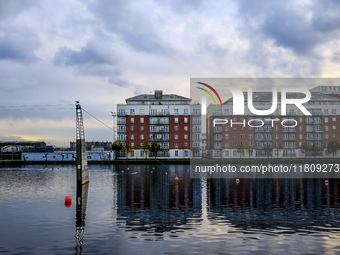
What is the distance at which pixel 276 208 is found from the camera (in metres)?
39.3

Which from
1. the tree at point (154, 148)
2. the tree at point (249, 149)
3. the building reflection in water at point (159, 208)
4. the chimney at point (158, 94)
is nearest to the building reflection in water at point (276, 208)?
the building reflection in water at point (159, 208)

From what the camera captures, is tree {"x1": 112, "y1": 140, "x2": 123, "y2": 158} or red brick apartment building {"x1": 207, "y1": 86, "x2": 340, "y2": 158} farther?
red brick apartment building {"x1": 207, "y1": 86, "x2": 340, "y2": 158}

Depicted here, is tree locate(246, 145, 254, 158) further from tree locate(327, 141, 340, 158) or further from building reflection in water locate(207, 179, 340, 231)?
building reflection in water locate(207, 179, 340, 231)

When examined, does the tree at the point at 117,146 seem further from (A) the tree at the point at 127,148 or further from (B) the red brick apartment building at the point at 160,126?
(B) the red brick apartment building at the point at 160,126

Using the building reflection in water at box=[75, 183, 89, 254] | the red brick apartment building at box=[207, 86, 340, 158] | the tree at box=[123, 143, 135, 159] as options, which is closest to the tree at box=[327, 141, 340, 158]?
the red brick apartment building at box=[207, 86, 340, 158]

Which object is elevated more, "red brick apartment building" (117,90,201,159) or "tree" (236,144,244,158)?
"red brick apartment building" (117,90,201,159)

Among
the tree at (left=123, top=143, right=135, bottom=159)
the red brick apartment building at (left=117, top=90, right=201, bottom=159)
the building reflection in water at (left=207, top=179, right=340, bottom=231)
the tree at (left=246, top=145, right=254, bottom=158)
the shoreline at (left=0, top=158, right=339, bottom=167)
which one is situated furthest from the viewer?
the red brick apartment building at (left=117, top=90, right=201, bottom=159)

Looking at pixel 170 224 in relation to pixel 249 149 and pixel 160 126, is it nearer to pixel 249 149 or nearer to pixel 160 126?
pixel 249 149

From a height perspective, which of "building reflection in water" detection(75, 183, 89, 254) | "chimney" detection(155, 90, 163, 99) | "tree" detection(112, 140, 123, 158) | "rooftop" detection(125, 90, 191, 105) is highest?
"chimney" detection(155, 90, 163, 99)

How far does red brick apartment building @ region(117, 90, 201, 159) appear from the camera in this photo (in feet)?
571

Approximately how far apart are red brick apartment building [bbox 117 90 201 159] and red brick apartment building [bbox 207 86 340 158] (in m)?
9.29

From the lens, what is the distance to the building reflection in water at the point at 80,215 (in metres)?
24.8

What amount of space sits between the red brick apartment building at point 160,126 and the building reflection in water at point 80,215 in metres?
116

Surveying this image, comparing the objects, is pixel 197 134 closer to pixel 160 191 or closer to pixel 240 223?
pixel 160 191
